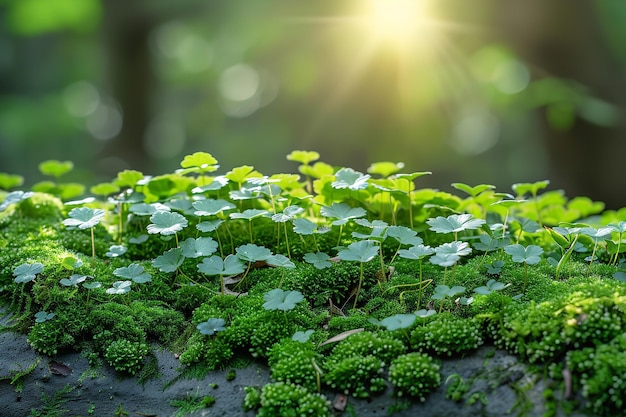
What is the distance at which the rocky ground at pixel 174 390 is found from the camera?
1.41 metres

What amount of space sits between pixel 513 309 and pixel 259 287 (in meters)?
0.87

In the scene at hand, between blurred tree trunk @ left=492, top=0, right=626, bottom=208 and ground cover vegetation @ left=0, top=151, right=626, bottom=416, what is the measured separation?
3.92 meters

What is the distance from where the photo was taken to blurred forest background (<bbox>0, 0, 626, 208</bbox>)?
5727 millimetres

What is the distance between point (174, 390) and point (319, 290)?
0.60 meters

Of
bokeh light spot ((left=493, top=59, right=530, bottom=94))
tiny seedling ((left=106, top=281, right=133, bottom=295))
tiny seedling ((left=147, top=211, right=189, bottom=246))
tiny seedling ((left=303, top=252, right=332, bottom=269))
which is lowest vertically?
tiny seedling ((left=106, top=281, right=133, bottom=295))

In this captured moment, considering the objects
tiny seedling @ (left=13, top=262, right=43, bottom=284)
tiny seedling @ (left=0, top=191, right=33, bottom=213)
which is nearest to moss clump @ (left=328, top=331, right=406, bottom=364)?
tiny seedling @ (left=13, top=262, right=43, bottom=284)

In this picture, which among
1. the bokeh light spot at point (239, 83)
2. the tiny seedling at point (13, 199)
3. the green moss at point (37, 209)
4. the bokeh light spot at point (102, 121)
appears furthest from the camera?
the bokeh light spot at point (102, 121)

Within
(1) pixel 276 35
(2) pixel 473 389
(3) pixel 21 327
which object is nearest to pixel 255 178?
(3) pixel 21 327

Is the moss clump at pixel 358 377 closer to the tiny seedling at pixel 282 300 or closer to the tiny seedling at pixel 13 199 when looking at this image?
the tiny seedling at pixel 282 300

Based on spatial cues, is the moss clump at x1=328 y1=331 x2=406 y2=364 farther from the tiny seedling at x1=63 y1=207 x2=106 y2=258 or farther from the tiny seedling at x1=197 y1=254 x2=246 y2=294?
the tiny seedling at x1=63 y1=207 x2=106 y2=258

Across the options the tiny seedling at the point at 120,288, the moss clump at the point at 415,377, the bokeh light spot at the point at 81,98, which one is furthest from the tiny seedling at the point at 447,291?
the bokeh light spot at the point at 81,98

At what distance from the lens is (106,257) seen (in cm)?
221

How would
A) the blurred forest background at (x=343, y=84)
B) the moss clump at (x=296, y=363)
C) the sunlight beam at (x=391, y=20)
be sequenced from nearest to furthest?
the moss clump at (x=296, y=363), the blurred forest background at (x=343, y=84), the sunlight beam at (x=391, y=20)

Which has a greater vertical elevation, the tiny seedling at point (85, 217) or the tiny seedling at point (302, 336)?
the tiny seedling at point (85, 217)
